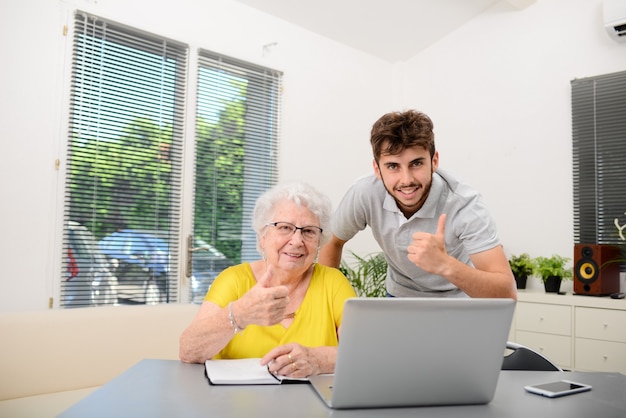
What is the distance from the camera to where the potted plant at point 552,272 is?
3867mm

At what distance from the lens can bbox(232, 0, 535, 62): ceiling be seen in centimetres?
432

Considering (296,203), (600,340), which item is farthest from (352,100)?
(296,203)

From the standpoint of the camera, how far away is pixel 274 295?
4.66ft

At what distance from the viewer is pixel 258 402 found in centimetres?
115

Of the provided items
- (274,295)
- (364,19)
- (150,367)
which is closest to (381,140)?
(274,295)

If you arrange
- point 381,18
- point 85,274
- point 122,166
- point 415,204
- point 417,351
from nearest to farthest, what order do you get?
point 417,351 → point 415,204 → point 85,274 → point 122,166 → point 381,18

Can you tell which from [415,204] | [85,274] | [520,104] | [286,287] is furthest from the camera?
[520,104]

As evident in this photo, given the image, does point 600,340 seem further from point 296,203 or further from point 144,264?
point 144,264

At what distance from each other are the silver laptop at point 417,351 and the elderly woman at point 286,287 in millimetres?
373

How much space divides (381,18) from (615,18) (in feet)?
5.67

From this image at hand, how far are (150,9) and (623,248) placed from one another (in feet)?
11.6

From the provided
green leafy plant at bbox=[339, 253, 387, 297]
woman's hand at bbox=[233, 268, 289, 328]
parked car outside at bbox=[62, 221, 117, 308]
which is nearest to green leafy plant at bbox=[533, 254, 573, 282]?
green leafy plant at bbox=[339, 253, 387, 297]

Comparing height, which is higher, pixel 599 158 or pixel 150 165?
pixel 599 158

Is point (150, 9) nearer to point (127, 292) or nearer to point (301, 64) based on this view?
point (301, 64)
